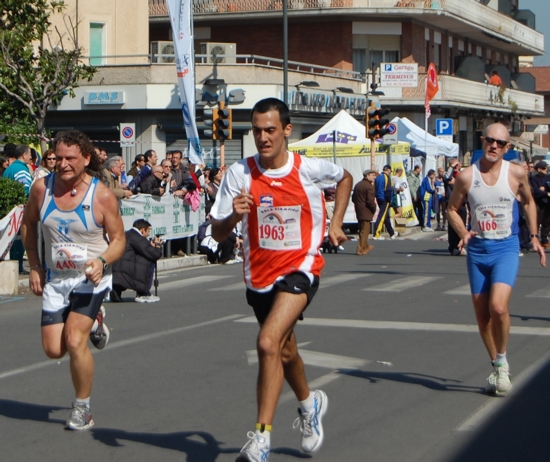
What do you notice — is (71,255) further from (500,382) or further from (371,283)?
(371,283)

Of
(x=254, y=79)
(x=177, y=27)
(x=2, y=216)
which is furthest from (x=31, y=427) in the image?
(x=254, y=79)

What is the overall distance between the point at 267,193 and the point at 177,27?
71.0 ft

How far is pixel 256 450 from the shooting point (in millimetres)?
5016

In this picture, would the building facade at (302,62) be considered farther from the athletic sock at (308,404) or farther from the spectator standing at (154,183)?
the athletic sock at (308,404)

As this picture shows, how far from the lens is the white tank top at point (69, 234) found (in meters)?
6.30

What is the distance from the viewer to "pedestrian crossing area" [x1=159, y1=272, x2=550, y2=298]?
13992 mm

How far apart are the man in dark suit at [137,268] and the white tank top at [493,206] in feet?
20.1

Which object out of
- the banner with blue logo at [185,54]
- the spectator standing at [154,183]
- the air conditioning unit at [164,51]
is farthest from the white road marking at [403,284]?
the air conditioning unit at [164,51]

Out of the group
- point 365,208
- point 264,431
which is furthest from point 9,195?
point 264,431

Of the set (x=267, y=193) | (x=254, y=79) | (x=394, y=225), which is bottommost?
(x=394, y=225)

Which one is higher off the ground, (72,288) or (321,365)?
(72,288)

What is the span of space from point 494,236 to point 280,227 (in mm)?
2482

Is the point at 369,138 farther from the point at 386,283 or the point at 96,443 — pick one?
the point at 96,443

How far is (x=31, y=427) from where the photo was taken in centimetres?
642
